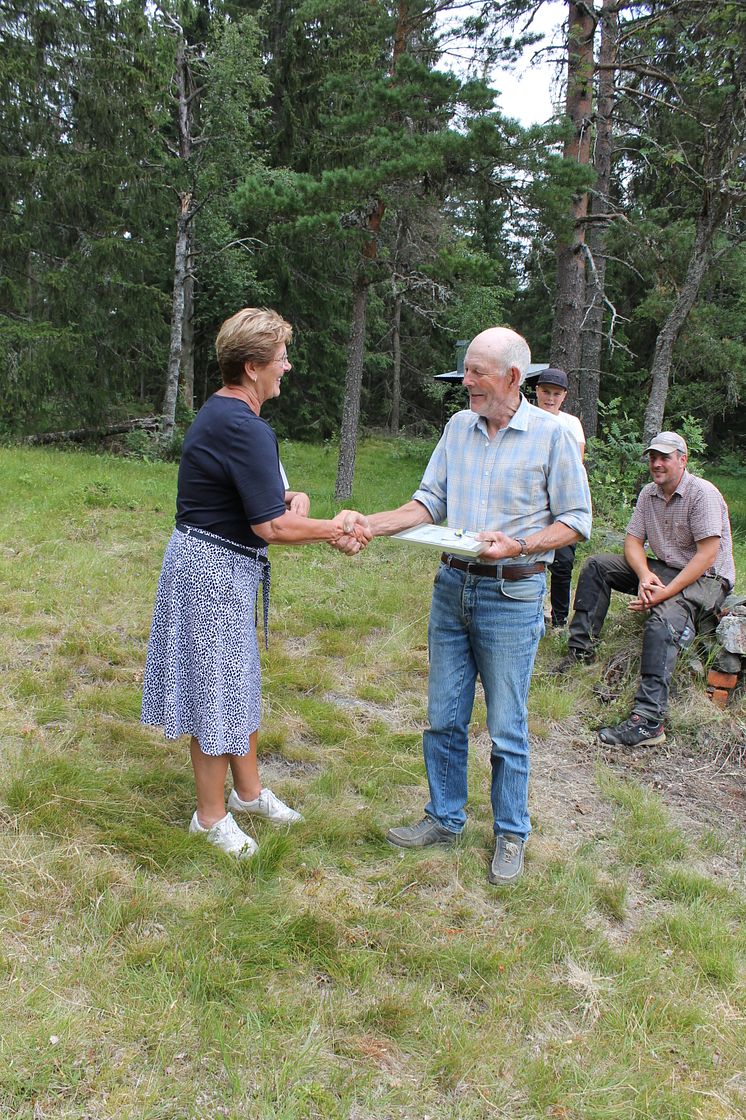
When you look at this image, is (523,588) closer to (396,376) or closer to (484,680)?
(484,680)

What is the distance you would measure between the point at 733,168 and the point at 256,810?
886 centimetres

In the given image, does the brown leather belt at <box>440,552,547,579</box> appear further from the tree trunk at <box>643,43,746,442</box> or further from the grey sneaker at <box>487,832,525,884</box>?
the tree trunk at <box>643,43,746,442</box>

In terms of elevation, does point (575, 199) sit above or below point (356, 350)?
above

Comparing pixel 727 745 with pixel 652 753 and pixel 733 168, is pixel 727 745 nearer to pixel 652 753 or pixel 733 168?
pixel 652 753

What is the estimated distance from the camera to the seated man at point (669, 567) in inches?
165

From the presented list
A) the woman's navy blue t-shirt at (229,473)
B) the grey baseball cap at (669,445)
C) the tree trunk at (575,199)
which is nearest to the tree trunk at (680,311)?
the tree trunk at (575,199)

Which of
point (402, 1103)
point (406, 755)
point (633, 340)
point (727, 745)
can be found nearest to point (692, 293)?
point (727, 745)

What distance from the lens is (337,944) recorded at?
2395mm

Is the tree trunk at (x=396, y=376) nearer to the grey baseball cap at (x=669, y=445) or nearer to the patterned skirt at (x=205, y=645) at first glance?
the grey baseball cap at (x=669, y=445)

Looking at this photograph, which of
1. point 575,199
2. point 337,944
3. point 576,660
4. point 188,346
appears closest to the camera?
point 337,944

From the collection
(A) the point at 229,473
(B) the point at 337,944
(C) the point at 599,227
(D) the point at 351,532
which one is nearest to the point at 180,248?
(C) the point at 599,227

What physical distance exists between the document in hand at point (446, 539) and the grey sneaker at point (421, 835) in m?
1.16

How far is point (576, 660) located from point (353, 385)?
7.13 metres

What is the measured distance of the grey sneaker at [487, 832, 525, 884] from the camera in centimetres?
280
